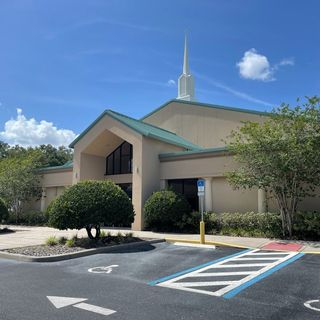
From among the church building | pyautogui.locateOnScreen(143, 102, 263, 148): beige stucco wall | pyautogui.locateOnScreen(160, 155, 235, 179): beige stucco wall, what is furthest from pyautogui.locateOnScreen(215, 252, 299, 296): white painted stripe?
pyautogui.locateOnScreen(143, 102, 263, 148): beige stucco wall

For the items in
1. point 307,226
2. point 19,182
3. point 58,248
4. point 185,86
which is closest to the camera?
point 58,248

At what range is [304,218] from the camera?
1466cm

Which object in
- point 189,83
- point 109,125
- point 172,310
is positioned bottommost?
point 172,310

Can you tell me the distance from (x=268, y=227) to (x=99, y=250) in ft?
24.8

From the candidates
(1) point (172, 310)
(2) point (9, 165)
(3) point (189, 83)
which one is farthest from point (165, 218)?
(3) point (189, 83)

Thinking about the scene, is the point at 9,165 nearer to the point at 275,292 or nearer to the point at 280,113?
the point at 280,113

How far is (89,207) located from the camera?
13.0 meters

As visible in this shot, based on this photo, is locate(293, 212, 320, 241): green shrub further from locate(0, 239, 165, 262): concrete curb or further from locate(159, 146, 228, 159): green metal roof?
locate(0, 239, 165, 262): concrete curb

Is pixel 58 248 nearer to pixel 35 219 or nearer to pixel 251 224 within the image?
pixel 251 224

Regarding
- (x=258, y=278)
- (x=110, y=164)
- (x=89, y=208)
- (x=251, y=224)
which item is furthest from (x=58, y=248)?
(x=110, y=164)

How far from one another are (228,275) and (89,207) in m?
6.27

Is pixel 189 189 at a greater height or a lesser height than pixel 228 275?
greater

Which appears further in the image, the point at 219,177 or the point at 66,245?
the point at 219,177

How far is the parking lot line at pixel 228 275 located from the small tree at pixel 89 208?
4.63 metres
